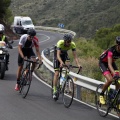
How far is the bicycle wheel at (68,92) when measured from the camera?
10.2 meters

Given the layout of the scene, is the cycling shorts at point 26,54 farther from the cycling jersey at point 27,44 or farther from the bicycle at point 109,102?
the bicycle at point 109,102

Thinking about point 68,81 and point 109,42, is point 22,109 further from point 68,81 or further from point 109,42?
point 109,42

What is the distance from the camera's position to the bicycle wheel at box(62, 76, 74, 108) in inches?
401

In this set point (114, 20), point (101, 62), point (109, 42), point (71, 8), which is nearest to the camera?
point (101, 62)

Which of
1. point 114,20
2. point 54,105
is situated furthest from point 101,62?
point 114,20

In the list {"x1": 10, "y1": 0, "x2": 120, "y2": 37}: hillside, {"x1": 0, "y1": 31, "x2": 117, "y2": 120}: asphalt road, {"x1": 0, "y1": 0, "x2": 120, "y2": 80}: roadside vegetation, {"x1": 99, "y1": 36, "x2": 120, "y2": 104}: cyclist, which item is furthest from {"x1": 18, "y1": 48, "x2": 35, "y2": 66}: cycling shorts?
{"x1": 10, "y1": 0, "x2": 120, "y2": 37}: hillside

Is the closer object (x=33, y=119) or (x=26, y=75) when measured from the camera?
(x=33, y=119)

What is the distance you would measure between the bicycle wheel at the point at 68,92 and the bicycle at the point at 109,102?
0.84 metres

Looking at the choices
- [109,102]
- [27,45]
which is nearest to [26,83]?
[27,45]

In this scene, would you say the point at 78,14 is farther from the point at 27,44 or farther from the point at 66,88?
the point at 66,88

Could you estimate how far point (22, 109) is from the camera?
9609mm

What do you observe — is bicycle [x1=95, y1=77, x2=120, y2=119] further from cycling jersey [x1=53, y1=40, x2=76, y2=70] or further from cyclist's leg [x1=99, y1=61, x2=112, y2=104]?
cycling jersey [x1=53, y1=40, x2=76, y2=70]

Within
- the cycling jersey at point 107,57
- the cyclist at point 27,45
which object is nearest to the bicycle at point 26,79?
the cyclist at point 27,45

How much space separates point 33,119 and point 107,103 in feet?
5.84
